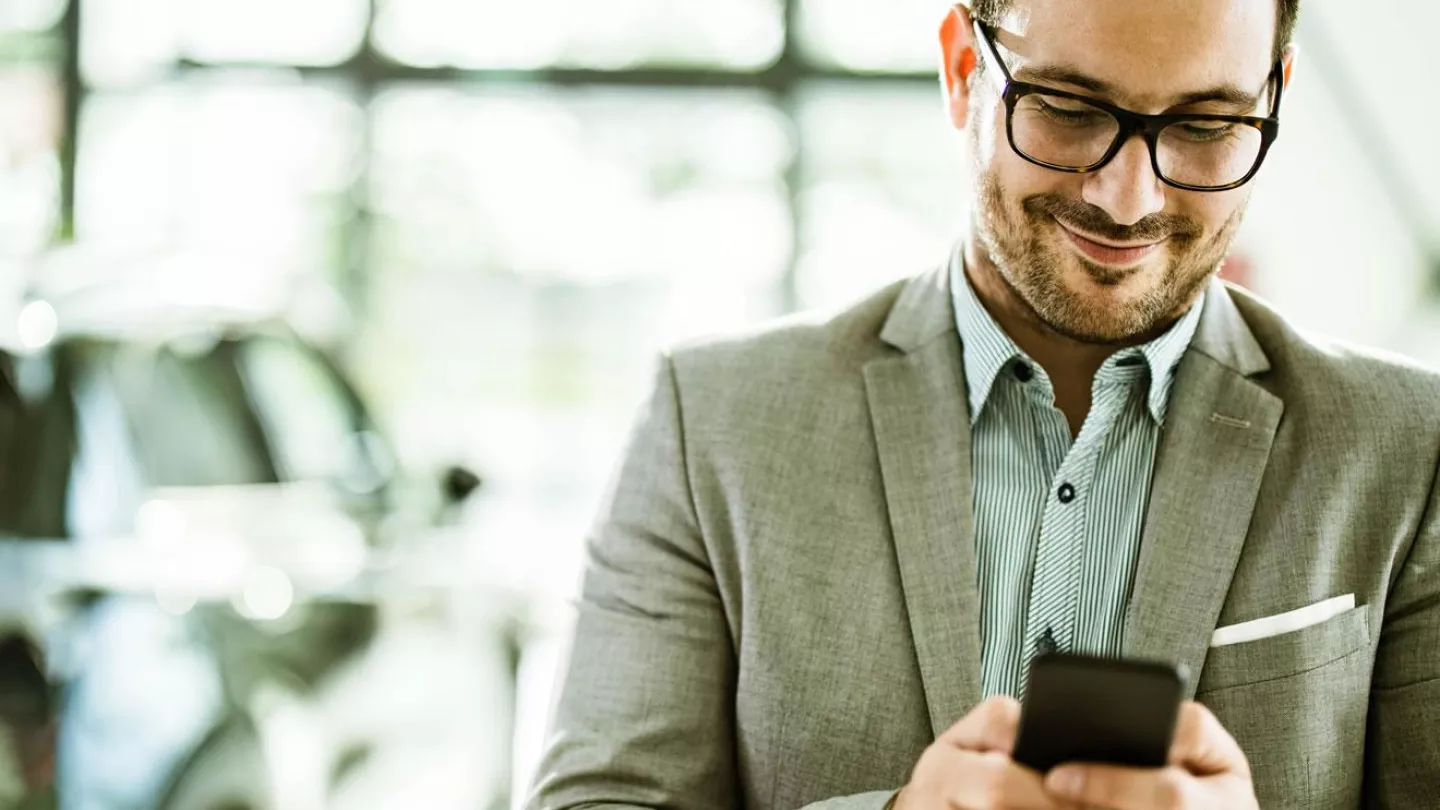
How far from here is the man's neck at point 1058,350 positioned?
1.42 m

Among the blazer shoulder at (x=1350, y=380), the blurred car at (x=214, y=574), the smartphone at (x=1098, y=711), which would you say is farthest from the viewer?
the blurred car at (x=214, y=574)

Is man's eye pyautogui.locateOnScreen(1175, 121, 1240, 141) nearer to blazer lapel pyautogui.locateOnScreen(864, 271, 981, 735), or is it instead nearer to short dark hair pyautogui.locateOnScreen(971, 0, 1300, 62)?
short dark hair pyautogui.locateOnScreen(971, 0, 1300, 62)

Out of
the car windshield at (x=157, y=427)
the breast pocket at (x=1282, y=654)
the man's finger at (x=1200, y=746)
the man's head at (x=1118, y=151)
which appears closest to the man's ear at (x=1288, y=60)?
the man's head at (x=1118, y=151)

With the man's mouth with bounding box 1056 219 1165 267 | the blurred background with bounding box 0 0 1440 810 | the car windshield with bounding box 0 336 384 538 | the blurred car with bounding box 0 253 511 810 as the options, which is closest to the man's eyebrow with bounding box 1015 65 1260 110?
the man's mouth with bounding box 1056 219 1165 267

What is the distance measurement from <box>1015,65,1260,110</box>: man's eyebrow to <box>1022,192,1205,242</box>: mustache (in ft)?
0.33

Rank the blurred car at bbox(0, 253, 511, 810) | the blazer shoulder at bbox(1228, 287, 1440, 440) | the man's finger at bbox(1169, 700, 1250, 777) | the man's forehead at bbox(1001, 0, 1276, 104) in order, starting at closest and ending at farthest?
the man's finger at bbox(1169, 700, 1250, 777), the man's forehead at bbox(1001, 0, 1276, 104), the blazer shoulder at bbox(1228, 287, 1440, 440), the blurred car at bbox(0, 253, 511, 810)

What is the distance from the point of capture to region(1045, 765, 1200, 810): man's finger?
90 centimetres

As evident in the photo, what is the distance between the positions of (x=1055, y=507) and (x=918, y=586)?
16cm

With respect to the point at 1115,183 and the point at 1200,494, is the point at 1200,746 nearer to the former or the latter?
the point at 1200,494

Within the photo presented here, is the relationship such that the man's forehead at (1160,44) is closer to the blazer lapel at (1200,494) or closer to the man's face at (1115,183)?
the man's face at (1115,183)

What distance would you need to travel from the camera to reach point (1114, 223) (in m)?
1.26

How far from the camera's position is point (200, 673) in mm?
2941

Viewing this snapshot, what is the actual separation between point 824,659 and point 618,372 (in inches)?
190

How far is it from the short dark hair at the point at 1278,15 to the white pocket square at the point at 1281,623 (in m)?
0.49
